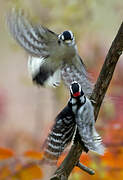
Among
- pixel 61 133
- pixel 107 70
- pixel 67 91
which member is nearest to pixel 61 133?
pixel 61 133

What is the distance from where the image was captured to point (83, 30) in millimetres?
2498

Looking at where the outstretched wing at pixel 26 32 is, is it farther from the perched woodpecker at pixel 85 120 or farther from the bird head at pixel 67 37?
the perched woodpecker at pixel 85 120

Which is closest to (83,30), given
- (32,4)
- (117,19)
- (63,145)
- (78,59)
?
(117,19)

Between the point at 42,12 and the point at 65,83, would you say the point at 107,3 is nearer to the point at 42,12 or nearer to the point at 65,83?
the point at 42,12

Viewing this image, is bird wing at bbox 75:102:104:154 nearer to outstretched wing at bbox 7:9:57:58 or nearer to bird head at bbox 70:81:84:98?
bird head at bbox 70:81:84:98

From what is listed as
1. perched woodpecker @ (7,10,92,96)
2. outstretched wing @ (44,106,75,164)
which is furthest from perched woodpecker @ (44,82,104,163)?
perched woodpecker @ (7,10,92,96)

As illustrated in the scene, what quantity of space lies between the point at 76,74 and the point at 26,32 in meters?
0.16

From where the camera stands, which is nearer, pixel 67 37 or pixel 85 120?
pixel 85 120

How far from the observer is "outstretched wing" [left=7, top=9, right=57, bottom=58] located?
1.04 metres

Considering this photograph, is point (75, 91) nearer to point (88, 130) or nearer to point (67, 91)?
point (88, 130)

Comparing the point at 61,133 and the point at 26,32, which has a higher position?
the point at 26,32

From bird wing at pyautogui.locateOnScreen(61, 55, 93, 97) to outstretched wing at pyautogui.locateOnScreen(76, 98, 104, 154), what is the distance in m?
0.19

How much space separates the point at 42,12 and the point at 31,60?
1805 millimetres

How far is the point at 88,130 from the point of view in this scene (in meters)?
0.90
